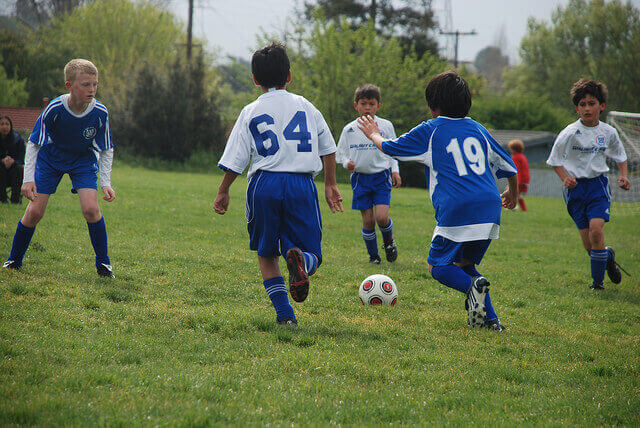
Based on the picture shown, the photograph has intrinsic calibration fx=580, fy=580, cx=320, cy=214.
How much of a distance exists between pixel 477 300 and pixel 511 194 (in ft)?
3.33

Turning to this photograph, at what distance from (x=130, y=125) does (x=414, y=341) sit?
30.9 m

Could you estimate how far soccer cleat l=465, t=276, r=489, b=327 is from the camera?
4371mm

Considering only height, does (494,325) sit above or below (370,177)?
below

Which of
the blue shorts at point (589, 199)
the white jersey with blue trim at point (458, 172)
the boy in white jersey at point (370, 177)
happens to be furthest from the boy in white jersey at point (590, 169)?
the white jersey with blue trim at point (458, 172)

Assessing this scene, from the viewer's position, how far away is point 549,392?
3.51 metres

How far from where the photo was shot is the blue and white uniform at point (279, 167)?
427 centimetres

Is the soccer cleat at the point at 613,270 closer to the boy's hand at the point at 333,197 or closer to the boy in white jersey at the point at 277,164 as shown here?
the boy's hand at the point at 333,197

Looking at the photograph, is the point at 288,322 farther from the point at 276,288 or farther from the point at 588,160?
the point at 588,160

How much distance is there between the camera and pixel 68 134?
5586 millimetres

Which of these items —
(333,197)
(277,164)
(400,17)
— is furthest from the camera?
(400,17)

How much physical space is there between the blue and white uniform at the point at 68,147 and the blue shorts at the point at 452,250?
3330mm

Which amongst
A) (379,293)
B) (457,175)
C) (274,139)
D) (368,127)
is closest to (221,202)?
(274,139)

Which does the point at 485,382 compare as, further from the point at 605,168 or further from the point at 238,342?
the point at 605,168

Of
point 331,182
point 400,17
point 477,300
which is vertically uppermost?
point 400,17
